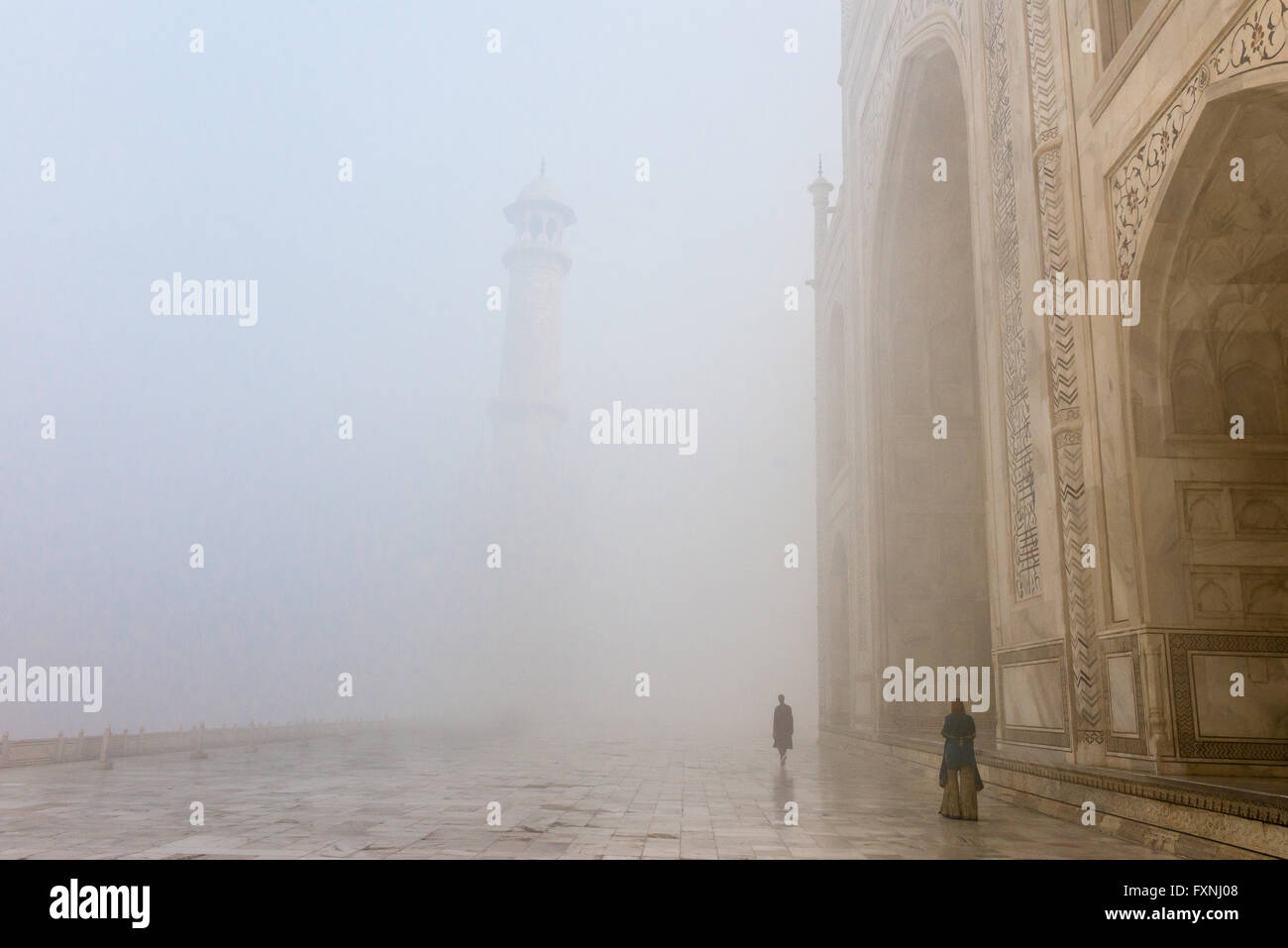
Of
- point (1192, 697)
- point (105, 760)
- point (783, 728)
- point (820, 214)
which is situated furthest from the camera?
point (820, 214)

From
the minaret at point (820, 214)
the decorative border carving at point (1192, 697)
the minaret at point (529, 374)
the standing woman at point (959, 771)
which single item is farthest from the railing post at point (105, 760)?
the minaret at point (529, 374)

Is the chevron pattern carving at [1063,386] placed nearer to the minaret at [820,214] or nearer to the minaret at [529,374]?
the minaret at [820,214]

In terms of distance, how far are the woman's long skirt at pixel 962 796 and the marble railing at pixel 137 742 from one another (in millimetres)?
10485

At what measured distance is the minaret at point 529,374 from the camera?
4759cm

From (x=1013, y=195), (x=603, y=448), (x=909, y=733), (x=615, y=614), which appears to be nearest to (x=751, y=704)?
(x=615, y=614)

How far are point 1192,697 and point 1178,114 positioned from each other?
14.4ft

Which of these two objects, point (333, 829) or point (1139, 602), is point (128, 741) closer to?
point (333, 829)

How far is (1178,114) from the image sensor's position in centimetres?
700

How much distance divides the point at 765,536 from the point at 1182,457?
2203 inches

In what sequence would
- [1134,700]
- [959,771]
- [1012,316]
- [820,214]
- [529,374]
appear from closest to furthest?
[1134,700]
[959,771]
[1012,316]
[820,214]
[529,374]

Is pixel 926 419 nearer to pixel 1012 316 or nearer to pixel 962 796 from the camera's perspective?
pixel 1012 316

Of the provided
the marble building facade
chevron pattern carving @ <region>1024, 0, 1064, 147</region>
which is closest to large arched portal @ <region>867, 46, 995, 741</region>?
the marble building facade

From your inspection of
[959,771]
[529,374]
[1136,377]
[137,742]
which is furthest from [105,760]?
[529,374]

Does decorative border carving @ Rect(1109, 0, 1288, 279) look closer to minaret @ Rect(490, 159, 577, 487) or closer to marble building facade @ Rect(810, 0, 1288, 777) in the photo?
marble building facade @ Rect(810, 0, 1288, 777)
